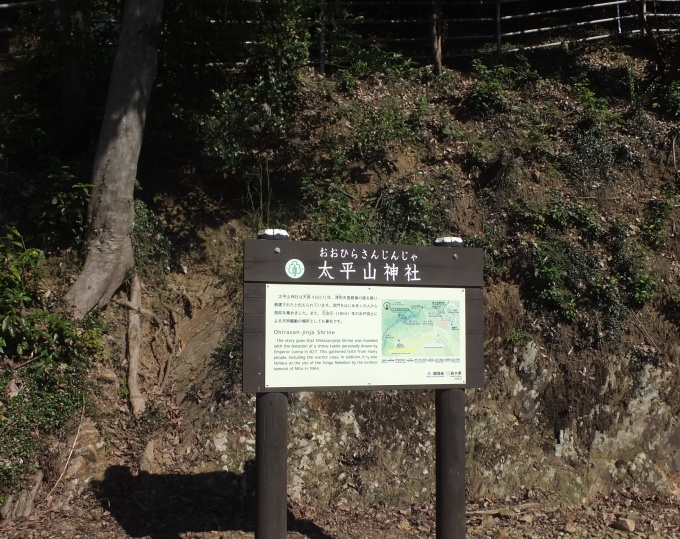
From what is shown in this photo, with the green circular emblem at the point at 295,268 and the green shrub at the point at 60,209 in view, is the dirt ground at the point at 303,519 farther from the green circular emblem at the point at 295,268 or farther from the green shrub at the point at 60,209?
the green shrub at the point at 60,209

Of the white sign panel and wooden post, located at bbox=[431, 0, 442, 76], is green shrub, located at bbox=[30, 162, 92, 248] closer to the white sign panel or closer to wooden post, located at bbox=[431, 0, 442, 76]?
the white sign panel

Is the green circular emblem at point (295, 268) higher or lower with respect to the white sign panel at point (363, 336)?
higher

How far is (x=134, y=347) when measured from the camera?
776 cm

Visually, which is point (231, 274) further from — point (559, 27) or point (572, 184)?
point (559, 27)

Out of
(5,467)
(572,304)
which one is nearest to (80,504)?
(5,467)

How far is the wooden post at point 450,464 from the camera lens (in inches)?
205

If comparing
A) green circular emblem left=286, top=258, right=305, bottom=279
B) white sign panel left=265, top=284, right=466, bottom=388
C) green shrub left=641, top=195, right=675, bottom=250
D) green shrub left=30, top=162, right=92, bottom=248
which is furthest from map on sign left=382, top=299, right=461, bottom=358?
green shrub left=641, top=195, right=675, bottom=250

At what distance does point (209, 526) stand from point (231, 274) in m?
3.52

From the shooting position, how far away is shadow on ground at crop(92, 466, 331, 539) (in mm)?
6008

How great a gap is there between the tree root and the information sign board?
10.0ft

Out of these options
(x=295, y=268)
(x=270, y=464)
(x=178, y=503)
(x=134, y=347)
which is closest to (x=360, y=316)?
(x=295, y=268)

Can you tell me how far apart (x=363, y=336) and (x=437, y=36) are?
8679mm

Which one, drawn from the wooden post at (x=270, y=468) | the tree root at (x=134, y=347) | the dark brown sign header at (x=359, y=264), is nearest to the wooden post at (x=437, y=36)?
the tree root at (x=134, y=347)

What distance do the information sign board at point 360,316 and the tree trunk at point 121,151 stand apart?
12.7 ft
